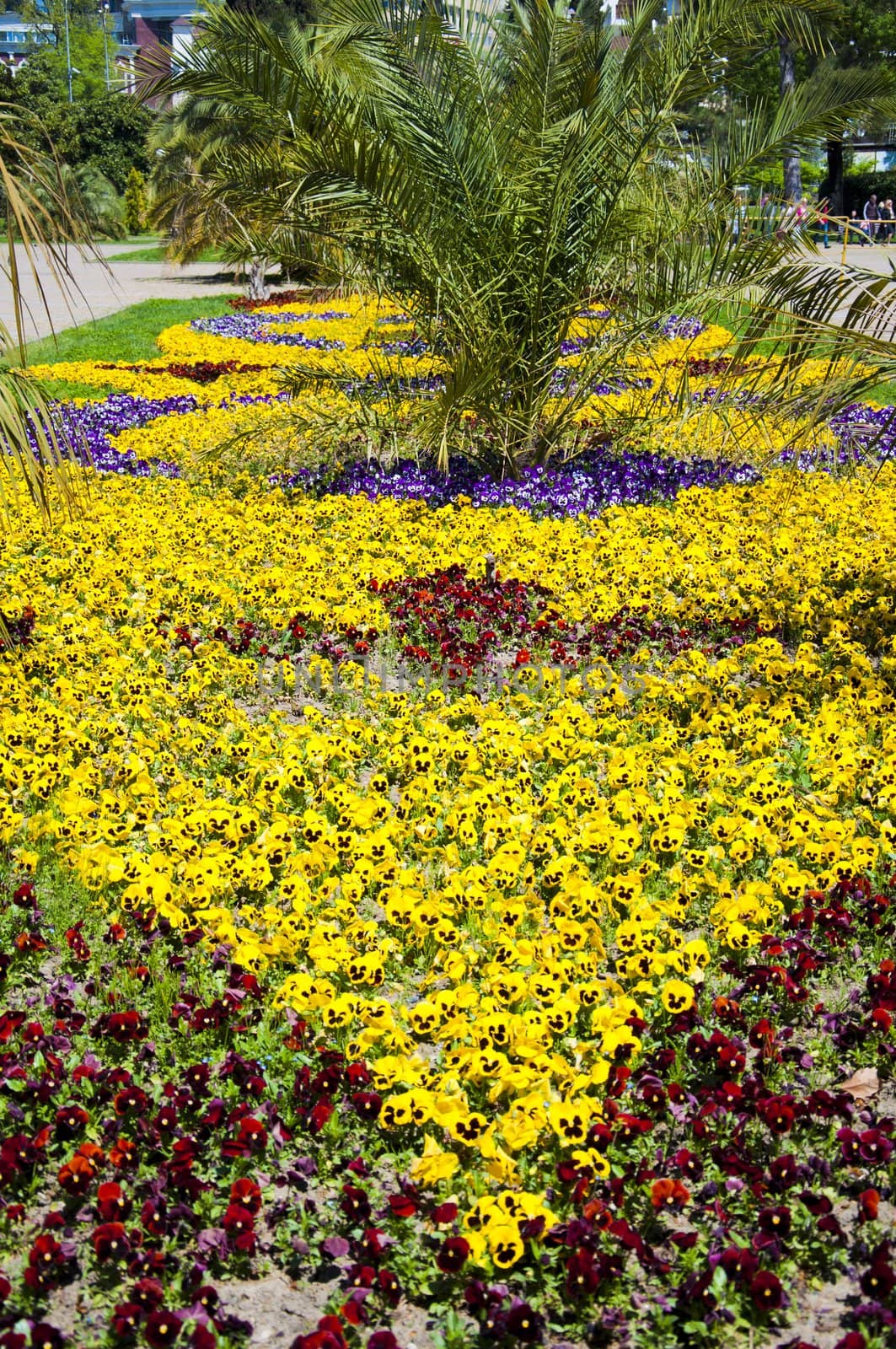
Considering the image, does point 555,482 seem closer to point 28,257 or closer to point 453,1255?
point 28,257

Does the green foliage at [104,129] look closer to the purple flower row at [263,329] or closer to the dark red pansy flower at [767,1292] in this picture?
the purple flower row at [263,329]

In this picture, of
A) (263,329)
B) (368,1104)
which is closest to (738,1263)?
→ (368,1104)

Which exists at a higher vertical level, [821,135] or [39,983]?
[821,135]

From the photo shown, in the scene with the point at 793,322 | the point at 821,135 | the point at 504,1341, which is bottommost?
the point at 504,1341

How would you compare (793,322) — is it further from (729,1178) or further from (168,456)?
(168,456)

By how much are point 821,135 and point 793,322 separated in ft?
10.1

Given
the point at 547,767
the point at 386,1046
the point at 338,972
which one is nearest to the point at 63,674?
the point at 547,767

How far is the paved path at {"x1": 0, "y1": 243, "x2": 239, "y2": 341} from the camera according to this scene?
894 inches

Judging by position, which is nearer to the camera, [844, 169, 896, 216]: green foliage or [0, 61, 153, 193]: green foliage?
[844, 169, 896, 216]: green foliage

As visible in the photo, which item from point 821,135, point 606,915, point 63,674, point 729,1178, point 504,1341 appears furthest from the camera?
point 821,135

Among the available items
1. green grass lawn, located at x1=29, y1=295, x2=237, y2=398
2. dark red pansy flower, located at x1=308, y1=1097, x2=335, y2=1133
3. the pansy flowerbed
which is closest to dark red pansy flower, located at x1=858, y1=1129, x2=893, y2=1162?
the pansy flowerbed

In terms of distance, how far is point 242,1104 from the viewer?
2904 millimetres

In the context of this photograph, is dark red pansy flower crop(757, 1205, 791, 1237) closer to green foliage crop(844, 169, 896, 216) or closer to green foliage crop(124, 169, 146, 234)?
green foliage crop(844, 169, 896, 216)

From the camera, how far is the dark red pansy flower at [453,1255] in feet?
8.03
